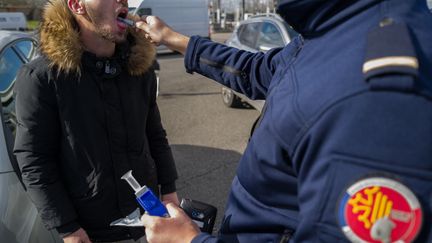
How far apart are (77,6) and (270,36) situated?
464 cm

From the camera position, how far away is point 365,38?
2.32ft

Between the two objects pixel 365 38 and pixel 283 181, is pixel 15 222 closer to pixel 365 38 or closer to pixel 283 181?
pixel 283 181

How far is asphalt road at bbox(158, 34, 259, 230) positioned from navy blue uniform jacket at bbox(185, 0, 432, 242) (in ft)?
8.34

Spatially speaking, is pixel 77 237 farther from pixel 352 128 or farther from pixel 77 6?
pixel 352 128

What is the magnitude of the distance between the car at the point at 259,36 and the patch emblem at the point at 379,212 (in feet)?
15.2

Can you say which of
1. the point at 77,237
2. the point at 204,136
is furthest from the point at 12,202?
the point at 204,136

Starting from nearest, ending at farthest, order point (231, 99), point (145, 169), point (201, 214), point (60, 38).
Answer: point (201, 214), point (60, 38), point (145, 169), point (231, 99)

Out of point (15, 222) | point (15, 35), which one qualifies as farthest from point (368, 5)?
point (15, 35)

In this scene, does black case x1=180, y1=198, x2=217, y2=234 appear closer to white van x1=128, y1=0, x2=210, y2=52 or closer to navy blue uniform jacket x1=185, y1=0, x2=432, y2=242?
navy blue uniform jacket x1=185, y1=0, x2=432, y2=242

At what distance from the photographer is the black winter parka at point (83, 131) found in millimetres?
1634

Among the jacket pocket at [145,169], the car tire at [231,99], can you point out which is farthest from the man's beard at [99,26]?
the car tire at [231,99]

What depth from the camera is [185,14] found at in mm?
17891

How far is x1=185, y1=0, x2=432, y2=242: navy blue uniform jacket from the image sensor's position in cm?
63

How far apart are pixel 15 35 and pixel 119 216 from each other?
61.3 inches
